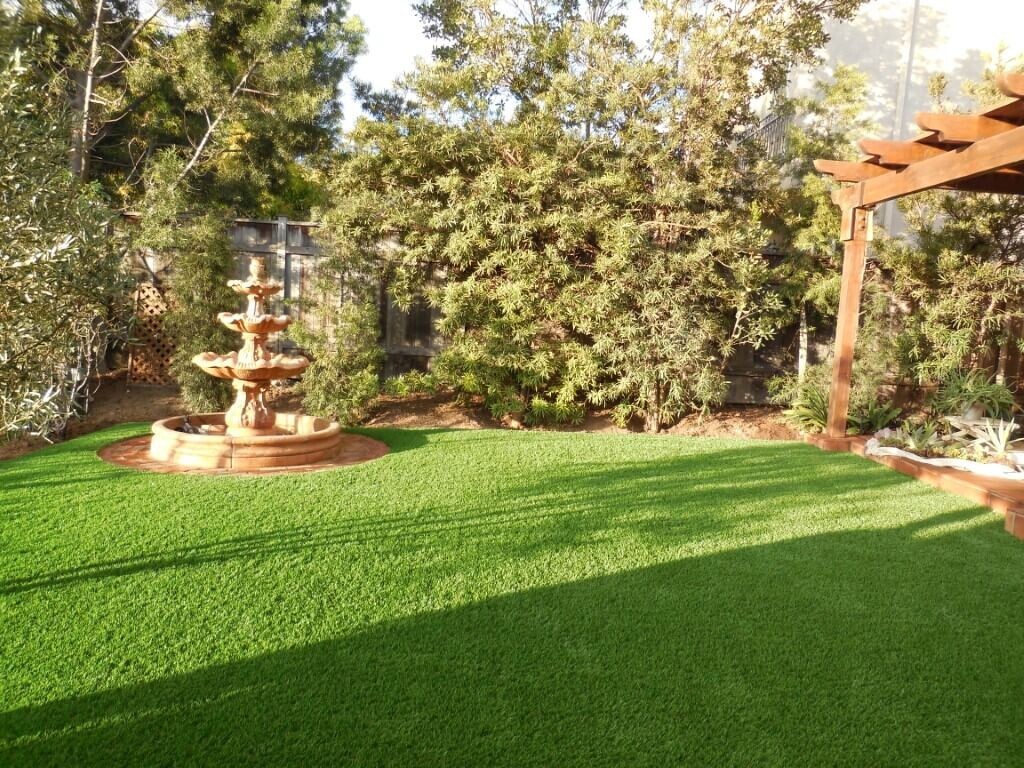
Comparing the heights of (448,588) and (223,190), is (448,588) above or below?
below

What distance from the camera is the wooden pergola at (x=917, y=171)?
16.9 ft

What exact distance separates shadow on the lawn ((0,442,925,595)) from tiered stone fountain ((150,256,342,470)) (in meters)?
0.63

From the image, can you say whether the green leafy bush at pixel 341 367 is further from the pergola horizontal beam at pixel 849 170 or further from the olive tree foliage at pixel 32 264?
the pergola horizontal beam at pixel 849 170

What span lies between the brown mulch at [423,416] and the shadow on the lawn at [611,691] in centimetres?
541

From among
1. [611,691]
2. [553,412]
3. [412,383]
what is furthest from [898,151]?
[611,691]

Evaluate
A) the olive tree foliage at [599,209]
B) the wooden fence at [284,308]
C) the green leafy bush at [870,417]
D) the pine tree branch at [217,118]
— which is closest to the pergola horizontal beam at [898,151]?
the olive tree foliage at [599,209]

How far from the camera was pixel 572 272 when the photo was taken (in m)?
8.60

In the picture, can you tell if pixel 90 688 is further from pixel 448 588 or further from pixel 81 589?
pixel 448 588

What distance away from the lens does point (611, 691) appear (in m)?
2.65

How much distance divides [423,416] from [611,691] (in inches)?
264

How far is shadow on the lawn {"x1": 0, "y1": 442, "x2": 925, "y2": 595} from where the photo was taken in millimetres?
3908

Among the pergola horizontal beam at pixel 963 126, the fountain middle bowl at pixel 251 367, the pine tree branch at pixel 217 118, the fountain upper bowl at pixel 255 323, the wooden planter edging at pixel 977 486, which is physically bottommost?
the wooden planter edging at pixel 977 486

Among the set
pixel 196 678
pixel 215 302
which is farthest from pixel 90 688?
pixel 215 302

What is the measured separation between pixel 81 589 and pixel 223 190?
32.2 ft
